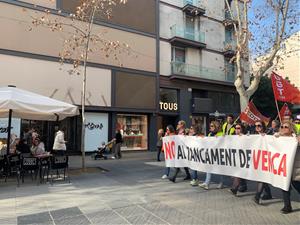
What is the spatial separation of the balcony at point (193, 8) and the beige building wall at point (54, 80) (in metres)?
9.46

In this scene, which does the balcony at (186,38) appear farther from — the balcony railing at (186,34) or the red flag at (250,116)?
the red flag at (250,116)

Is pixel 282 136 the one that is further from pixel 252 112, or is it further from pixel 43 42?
pixel 43 42

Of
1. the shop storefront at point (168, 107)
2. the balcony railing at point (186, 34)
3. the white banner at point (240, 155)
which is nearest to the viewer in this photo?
the white banner at point (240, 155)

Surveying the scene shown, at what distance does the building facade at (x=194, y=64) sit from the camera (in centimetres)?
2505

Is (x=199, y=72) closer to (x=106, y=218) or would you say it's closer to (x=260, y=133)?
(x=260, y=133)

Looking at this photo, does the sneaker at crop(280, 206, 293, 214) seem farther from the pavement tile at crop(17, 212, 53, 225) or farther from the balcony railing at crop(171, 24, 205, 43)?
the balcony railing at crop(171, 24, 205, 43)

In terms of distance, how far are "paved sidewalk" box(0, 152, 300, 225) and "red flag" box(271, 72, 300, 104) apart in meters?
2.60

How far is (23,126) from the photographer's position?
18547mm

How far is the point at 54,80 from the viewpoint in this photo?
19.1 m

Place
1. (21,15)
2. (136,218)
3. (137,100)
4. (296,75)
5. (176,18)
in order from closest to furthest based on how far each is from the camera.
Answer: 1. (136,218)
2. (21,15)
3. (137,100)
4. (176,18)
5. (296,75)

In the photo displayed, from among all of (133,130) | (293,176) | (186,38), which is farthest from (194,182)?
(186,38)

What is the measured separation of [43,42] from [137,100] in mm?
7225

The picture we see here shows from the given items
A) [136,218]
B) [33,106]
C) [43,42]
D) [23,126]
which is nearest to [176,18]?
[43,42]

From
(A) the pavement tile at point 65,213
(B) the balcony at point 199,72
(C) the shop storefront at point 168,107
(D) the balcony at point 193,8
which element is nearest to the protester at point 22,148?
(A) the pavement tile at point 65,213
